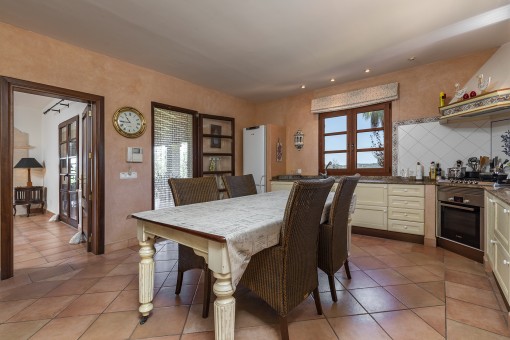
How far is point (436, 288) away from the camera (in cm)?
196

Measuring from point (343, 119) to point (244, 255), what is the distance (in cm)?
372

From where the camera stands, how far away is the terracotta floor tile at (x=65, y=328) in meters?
1.45

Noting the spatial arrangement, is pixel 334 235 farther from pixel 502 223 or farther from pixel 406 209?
pixel 406 209

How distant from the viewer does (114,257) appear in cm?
276

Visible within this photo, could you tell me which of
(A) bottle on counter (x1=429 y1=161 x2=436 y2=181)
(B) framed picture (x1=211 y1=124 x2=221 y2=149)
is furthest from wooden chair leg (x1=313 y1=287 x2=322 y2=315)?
(B) framed picture (x1=211 y1=124 x2=221 y2=149)

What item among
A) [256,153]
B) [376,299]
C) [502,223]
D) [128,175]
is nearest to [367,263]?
[376,299]

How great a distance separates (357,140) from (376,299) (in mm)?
2816

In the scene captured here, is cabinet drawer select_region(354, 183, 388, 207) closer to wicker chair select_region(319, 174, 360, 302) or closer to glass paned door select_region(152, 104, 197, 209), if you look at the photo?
wicker chair select_region(319, 174, 360, 302)

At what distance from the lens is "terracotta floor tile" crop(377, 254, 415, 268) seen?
8.04ft

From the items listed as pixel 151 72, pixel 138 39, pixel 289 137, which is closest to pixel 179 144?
pixel 151 72

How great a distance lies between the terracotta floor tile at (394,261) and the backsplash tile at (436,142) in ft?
4.79

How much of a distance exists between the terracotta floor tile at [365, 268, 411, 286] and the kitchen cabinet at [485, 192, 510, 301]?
2.09ft

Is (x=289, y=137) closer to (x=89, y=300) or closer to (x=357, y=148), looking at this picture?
(x=357, y=148)

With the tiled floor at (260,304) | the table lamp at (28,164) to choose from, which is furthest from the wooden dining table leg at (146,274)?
the table lamp at (28,164)
